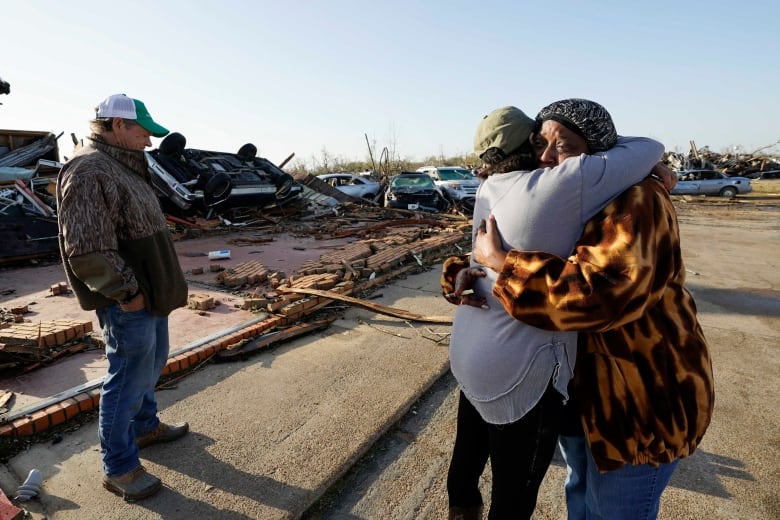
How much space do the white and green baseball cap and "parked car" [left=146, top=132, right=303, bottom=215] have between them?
9.02 metres

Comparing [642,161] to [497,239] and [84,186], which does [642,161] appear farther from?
[84,186]

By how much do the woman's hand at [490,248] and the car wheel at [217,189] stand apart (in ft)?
36.1

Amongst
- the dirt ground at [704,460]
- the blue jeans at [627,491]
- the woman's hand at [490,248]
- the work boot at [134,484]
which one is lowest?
the dirt ground at [704,460]

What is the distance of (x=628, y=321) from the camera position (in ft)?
4.00

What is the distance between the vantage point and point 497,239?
1429mm

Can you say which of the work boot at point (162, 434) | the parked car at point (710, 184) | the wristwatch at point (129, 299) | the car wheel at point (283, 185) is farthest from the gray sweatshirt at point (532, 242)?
the parked car at point (710, 184)

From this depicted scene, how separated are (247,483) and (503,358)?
189 centimetres

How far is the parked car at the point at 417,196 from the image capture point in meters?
15.6

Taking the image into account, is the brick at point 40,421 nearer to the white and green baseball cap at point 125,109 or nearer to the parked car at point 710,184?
the white and green baseball cap at point 125,109

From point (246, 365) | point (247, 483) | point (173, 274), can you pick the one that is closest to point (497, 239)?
point (173, 274)

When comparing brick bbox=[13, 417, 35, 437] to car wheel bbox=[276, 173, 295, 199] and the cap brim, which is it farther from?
car wheel bbox=[276, 173, 295, 199]

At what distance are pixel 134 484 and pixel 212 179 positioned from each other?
392 inches

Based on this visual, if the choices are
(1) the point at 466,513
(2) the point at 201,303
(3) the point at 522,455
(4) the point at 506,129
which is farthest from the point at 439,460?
(2) the point at 201,303

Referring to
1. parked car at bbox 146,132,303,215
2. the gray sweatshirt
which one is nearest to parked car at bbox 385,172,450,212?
parked car at bbox 146,132,303,215
